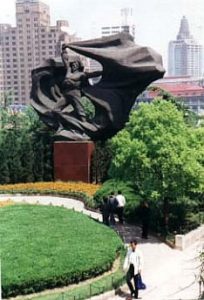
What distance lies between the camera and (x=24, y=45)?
6956 cm

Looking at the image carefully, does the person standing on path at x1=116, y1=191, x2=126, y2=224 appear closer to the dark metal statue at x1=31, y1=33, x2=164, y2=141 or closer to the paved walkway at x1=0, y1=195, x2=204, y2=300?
the paved walkway at x1=0, y1=195, x2=204, y2=300

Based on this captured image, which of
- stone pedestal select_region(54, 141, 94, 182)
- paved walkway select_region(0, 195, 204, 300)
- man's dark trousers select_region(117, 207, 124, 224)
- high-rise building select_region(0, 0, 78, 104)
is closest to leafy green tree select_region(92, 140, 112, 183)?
stone pedestal select_region(54, 141, 94, 182)

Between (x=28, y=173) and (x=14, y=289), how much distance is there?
42.1ft

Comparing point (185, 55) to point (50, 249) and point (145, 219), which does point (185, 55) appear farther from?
point (50, 249)

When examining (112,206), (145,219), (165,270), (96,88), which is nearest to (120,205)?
(112,206)

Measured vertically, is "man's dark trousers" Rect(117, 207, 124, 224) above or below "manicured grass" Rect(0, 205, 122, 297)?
below

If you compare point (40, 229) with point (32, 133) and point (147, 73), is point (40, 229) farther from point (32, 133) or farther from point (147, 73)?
point (32, 133)

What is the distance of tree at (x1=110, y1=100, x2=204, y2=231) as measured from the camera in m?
→ 13.4

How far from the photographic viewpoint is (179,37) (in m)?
148

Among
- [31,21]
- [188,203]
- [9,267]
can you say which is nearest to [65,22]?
[31,21]

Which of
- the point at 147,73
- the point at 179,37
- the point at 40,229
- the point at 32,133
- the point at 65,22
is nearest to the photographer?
the point at 40,229

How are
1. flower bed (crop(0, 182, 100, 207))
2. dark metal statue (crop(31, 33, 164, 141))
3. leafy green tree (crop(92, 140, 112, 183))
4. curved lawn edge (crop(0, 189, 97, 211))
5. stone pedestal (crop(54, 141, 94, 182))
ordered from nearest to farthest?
1. curved lawn edge (crop(0, 189, 97, 211))
2. flower bed (crop(0, 182, 100, 207))
3. dark metal statue (crop(31, 33, 164, 141))
4. stone pedestal (crop(54, 141, 94, 182))
5. leafy green tree (crop(92, 140, 112, 183))

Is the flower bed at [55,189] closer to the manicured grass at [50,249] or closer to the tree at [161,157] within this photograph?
the tree at [161,157]

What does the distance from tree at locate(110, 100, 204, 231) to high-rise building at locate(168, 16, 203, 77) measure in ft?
397
